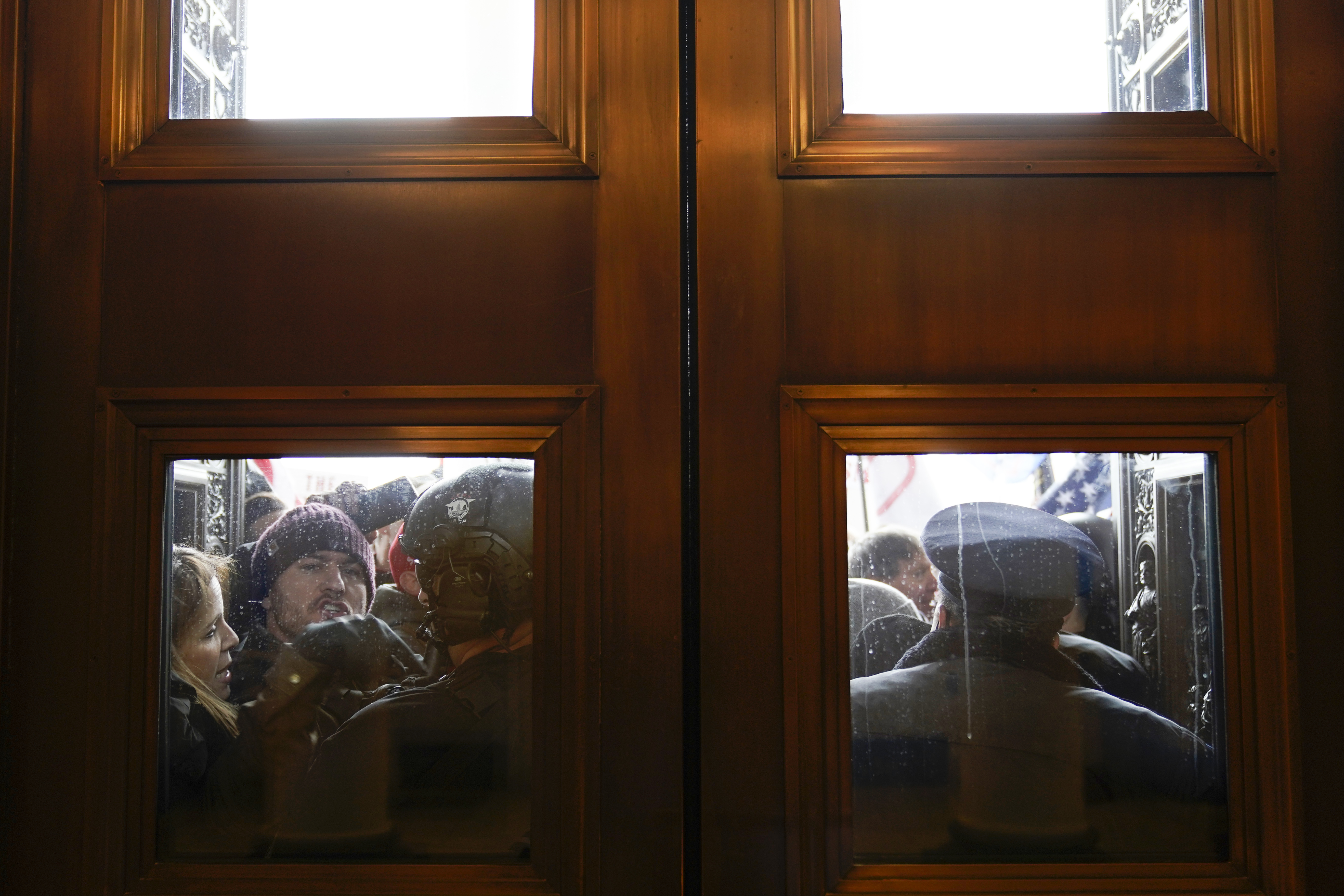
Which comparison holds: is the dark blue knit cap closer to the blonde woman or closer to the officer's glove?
the officer's glove

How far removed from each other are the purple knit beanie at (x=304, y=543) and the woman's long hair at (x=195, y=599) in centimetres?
4

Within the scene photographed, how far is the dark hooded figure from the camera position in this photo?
1.00 meters

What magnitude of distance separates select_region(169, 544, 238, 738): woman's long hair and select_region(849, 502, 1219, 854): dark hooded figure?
675 mm

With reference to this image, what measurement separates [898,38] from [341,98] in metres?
0.63

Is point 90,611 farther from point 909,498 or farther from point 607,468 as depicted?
point 909,498

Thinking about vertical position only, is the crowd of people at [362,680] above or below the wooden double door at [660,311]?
below

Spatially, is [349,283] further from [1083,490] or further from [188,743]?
[1083,490]

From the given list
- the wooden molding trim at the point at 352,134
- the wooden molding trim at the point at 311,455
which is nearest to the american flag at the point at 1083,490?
the wooden molding trim at the point at 311,455

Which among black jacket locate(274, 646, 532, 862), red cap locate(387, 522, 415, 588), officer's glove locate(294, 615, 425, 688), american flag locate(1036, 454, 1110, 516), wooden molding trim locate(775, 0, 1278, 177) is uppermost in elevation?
wooden molding trim locate(775, 0, 1278, 177)

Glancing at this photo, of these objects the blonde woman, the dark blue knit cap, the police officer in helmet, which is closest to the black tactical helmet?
the police officer in helmet

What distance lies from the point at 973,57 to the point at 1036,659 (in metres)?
0.67

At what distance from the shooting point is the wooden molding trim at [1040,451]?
987 mm

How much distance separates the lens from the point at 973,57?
3.48ft

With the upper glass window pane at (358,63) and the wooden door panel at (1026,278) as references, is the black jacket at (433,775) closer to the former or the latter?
the wooden door panel at (1026,278)
